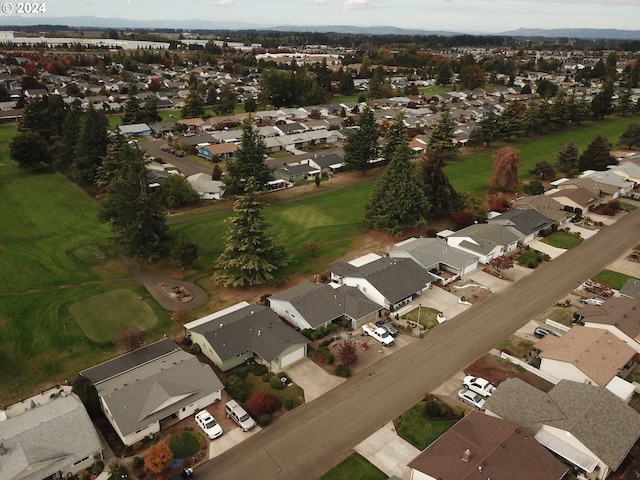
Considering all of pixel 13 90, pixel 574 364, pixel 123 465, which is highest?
pixel 13 90

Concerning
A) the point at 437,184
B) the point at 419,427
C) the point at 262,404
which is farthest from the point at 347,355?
the point at 437,184

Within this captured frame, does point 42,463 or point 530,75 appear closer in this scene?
point 42,463

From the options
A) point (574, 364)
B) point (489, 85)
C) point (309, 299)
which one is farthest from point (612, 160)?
point (489, 85)

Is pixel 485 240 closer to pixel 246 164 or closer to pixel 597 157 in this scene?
pixel 246 164

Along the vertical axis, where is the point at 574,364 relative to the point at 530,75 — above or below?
below

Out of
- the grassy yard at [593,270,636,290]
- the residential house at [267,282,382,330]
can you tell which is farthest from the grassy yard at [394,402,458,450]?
the grassy yard at [593,270,636,290]

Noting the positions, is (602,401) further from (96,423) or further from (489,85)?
(489,85)

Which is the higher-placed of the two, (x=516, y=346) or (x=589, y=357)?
(x=589, y=357)
